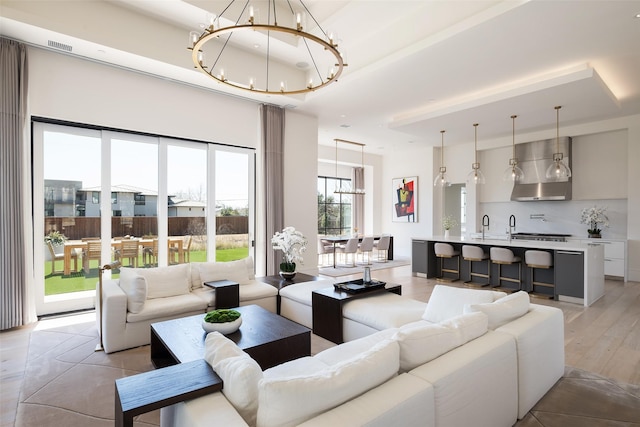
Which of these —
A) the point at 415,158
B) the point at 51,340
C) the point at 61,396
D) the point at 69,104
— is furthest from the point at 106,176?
the point at 415,158

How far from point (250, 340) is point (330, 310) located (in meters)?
1.10

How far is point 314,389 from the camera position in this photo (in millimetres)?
1329

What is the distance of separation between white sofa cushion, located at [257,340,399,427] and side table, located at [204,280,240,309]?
2754 mm

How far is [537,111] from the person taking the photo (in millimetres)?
6258

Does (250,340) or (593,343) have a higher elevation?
(250,340)

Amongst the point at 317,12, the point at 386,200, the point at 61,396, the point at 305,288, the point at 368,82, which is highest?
the point at 317,12

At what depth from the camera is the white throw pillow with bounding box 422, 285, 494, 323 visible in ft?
9.38

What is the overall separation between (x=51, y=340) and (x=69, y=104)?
3.23m

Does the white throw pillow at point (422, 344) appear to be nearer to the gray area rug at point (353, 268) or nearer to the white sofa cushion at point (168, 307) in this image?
the white sofa cushion at point (168, 307)

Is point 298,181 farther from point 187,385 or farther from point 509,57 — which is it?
point 187,385

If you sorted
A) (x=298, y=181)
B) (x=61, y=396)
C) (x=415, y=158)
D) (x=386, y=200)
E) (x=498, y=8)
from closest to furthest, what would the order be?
(x=61, y=396) → (x=498, y=8) → (x=298, y=181) → (x=415, y=158) → (x=386, y=200)

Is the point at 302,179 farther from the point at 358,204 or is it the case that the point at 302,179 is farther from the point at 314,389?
the point at 314,389

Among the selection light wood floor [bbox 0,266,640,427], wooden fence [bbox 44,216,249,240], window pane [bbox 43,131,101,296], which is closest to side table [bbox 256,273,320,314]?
wooden fence [bbox 44,216,249,240]

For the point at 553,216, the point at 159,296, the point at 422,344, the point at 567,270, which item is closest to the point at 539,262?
the point at 567,270
